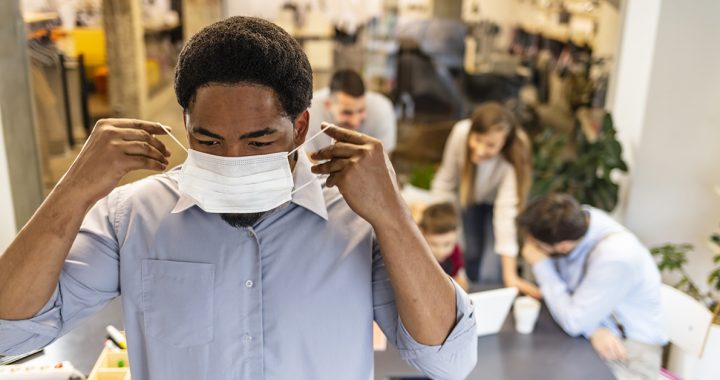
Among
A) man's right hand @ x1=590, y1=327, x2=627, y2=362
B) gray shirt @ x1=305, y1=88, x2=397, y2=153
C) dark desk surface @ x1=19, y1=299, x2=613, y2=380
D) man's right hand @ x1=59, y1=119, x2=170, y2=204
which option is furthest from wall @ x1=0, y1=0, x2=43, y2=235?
man's right hand @ x1=590, y1=327, x2=627, y2=362

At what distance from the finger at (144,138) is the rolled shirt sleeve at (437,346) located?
16.9 inches

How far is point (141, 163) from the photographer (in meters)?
1.09

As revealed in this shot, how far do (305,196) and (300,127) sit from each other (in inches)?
5.1

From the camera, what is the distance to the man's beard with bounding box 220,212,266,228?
116cm

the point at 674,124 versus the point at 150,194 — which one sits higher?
the point at 150,194

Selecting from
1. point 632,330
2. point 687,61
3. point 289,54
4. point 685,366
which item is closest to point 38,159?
point 289,54

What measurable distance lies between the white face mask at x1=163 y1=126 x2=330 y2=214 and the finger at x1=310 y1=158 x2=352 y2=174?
0.24 feet

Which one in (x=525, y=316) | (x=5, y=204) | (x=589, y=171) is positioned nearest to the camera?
(x=525, y=316)

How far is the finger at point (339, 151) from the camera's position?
110cm

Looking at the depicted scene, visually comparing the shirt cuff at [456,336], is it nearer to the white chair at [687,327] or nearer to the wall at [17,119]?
the white chair at [687,327]

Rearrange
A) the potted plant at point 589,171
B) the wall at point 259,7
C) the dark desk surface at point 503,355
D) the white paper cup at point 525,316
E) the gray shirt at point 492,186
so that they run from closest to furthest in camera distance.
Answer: the dark desk surface at point 503,355
the white paper cup at point 525,316
the gray shirt at point 492,186
the potted plant at point 589,171
the wall at point 259,7

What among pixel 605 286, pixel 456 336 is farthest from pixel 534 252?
pixel 456 336

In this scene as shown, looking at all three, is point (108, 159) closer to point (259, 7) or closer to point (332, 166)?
point (332, 166)

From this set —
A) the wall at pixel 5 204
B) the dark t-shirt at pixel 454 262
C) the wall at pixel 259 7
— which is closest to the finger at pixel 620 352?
the dark t-shirt at pixel 454 262
